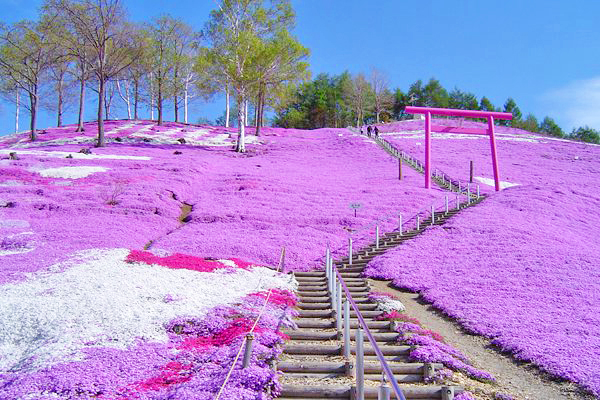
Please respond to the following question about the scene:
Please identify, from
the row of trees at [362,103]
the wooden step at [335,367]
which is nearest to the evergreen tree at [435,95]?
the row of trees at [362,103]

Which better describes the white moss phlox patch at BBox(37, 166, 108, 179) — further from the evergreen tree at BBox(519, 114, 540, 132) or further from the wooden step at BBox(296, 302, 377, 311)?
the evergreen tree at BBox(519, 114, 540, 132)

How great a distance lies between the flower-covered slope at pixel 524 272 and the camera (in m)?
12.1

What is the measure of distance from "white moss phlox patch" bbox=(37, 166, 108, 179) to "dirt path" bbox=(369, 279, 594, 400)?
2497 cm

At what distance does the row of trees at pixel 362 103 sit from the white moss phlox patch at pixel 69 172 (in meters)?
65.6

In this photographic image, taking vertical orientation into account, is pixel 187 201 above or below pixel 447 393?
above

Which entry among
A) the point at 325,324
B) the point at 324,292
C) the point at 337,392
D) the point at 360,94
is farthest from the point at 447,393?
the point at 360,94

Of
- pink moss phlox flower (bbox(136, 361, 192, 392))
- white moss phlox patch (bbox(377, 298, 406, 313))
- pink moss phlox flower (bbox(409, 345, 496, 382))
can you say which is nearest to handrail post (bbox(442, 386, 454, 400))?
pink moss phlox flower (bbox(409, 345, 496, 382))

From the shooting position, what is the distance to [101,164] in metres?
36.5

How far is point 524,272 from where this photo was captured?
1795 centimetres

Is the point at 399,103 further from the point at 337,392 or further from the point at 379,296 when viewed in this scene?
the point at 337,392

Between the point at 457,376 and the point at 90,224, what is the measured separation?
1773cm

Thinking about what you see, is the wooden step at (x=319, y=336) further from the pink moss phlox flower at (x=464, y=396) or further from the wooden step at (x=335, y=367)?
the pink moss phlox flower at (x=464, y=396)

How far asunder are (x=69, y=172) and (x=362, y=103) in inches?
2892

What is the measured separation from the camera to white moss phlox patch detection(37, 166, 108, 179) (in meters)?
31.6
